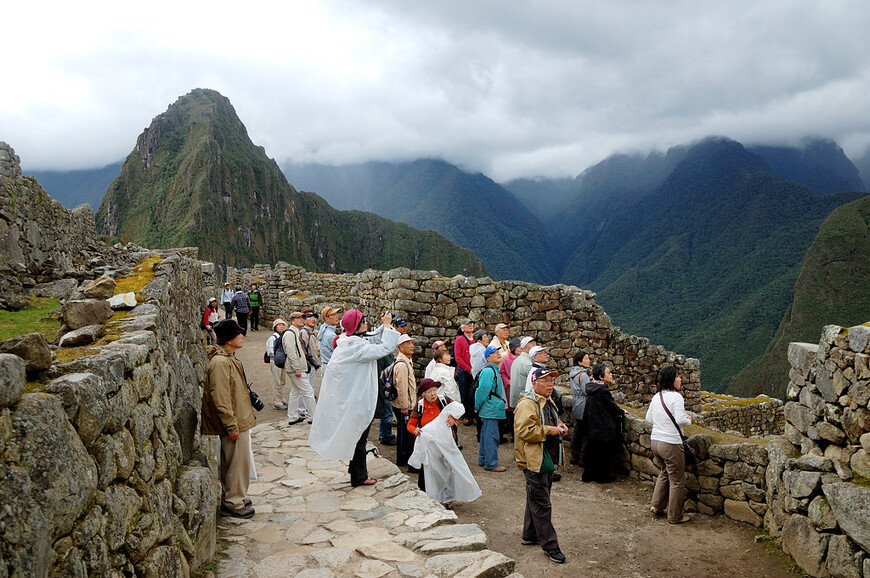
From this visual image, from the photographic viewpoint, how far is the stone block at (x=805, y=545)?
5.39 meters

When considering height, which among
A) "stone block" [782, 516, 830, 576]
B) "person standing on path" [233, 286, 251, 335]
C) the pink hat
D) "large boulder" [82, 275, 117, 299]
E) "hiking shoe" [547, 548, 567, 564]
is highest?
"large boulder" [82, 275, 117, 299]

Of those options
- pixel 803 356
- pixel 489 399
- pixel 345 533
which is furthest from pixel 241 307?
pixel 803 356

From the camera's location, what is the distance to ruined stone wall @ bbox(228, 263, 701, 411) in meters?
12.0

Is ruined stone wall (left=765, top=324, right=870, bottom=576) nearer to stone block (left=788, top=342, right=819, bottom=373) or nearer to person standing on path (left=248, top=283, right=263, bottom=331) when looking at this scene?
stone block (left=788, top=342, right=819, bottom=373)

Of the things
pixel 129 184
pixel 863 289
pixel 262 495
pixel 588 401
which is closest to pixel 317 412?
pixel 262 495

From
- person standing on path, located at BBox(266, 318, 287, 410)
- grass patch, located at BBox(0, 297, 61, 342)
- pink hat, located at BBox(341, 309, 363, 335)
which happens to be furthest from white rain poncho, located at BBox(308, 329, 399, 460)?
person standing on path, located at BBox(266, 318, 287, 410)

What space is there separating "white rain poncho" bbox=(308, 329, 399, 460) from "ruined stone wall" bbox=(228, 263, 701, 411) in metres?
5.41

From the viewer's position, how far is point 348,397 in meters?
6.38

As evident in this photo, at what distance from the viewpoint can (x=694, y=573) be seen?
569cm

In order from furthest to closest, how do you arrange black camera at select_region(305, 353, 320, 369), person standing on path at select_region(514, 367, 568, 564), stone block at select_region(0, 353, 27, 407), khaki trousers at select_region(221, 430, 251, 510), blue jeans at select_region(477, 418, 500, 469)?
black camera at select_region(305, 353, 320, 369) < blue jeans at select_region(477, 418, 500, 469) < person standing on path at select_region(514, 367, 568, 564) < khaki trousers at select_region(221, 430, 251, 510) < stone block at select_region(0, 353, 27, 407)

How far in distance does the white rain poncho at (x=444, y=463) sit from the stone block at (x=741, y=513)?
3.44m

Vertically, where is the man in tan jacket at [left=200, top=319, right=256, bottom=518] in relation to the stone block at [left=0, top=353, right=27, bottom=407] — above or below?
below

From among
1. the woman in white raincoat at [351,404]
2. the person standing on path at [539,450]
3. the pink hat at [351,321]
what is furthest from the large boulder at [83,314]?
the person standing on path at [539,450]

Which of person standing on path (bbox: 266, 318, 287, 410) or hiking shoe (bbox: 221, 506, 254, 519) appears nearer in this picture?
hiking shoe (bbox: 221, 506, 254, 519)
